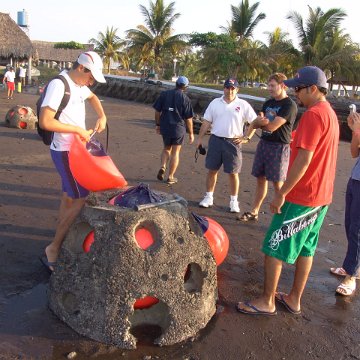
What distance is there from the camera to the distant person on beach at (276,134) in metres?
5.64

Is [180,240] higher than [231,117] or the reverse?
the reverse

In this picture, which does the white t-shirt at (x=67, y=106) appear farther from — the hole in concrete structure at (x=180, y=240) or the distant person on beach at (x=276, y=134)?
the distant person on beach at (x=276, y=134)

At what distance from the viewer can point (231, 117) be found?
6406 millimetres

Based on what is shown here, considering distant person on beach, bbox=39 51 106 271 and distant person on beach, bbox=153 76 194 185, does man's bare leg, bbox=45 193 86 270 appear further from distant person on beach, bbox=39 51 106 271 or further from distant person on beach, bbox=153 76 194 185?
distant person on beach, bbox=153 76 194 185

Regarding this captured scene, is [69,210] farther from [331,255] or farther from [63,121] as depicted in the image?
[331,255]

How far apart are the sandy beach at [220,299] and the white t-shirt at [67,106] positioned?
1.37 meters

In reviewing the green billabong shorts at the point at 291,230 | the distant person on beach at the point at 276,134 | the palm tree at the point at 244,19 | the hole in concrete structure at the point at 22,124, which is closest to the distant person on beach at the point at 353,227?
the green billabong shorts at the point at 291,230

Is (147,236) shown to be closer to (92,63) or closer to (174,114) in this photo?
(92,63)

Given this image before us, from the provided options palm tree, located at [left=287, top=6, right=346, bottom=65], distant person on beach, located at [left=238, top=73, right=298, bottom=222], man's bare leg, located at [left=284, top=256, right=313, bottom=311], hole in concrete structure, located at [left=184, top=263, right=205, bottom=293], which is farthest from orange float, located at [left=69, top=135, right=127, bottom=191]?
palm tree, located at [left=287, top=6, right=346, bottom=65]

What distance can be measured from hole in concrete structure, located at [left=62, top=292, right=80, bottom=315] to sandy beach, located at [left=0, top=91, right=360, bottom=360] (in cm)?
15

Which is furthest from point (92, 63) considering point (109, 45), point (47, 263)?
point (109, 45)

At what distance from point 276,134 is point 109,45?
50.5 meters

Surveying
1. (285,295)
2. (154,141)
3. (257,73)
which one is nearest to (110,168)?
(285,295)

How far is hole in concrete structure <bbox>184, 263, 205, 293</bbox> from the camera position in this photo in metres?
3.65
